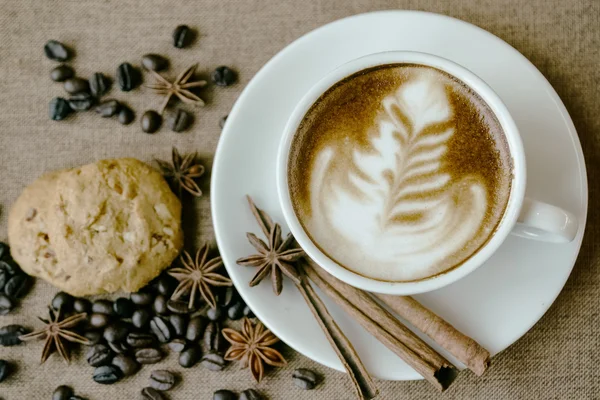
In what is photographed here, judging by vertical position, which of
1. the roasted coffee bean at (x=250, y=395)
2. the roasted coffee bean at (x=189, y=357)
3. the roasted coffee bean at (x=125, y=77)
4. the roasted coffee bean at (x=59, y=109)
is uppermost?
the roasted coffee bean at (x=125, y=77)

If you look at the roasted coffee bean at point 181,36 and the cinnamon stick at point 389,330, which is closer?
the cinnamon stick at point 389,330

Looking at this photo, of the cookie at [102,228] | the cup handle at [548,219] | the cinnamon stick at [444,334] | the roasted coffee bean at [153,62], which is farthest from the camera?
the roasted coffee bean at [153,62]

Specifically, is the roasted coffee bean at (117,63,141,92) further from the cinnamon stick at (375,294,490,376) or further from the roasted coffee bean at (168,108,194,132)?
the cinnamon stick at (375,294,490,376)

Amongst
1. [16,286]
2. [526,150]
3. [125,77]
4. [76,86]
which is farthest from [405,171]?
[16,286]

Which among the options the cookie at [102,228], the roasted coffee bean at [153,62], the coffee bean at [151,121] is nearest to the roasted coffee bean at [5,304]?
the cookie at [102,228]

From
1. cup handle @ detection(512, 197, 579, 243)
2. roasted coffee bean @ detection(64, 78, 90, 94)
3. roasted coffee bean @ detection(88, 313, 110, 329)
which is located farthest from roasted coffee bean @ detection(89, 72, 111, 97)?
cup handle @ detection(512, 197, 579, 243)

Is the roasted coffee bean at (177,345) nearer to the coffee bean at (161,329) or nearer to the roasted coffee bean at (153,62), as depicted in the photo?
the coffee bean at (161,329)

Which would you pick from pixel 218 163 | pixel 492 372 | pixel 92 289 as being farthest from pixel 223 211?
pixel 492 372
